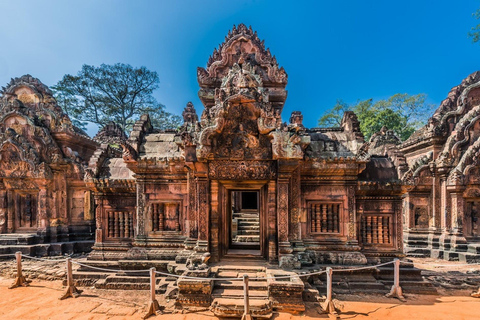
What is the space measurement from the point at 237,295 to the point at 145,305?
2.47 metres

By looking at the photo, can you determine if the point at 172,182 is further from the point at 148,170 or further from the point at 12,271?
the point at 12,271

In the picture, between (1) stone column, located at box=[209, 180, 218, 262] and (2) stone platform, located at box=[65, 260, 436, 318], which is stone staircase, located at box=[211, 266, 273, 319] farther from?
(1) stone column, located at box=[209, 180, 218, 262]

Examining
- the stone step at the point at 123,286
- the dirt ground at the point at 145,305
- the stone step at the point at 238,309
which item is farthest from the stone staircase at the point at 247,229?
the stone step at the point at 238,309

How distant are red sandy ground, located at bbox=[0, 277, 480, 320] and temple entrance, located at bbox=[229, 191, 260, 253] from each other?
3431mm

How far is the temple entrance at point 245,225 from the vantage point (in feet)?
30.4

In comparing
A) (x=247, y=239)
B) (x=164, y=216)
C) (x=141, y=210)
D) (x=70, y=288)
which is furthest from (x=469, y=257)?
(x=70, y=288)

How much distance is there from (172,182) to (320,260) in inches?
211

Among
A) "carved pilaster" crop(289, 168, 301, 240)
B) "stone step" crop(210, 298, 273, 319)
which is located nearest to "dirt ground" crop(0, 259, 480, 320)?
"stone step" crop(210, 298, 273, 319)

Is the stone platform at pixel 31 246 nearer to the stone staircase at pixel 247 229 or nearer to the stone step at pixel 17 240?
the stone step at pixel 17 240

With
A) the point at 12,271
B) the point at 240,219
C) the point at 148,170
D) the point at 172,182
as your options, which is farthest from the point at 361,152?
the point at 12,271

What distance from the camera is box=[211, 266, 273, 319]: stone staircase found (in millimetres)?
5293

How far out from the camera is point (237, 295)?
5.77m

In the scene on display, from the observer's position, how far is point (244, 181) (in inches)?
281

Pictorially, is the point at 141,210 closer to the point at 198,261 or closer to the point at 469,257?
the point at 198,261
